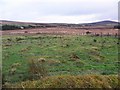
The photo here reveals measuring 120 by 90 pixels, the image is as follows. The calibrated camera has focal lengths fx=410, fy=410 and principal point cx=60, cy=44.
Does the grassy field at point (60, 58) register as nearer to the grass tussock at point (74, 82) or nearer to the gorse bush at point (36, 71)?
the gorse bush at point (36, 71)

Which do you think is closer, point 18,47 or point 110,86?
point 110,86

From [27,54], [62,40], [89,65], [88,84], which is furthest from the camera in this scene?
[62,40]

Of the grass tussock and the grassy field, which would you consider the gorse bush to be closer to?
the grassy field

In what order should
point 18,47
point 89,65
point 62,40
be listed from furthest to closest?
point 62,40
point 18,47
point 89,65

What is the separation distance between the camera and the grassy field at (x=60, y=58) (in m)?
18.4

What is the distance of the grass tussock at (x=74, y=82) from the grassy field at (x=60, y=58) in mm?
1370

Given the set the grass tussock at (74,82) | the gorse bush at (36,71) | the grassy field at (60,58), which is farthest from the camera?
the grassy field at (60,58)

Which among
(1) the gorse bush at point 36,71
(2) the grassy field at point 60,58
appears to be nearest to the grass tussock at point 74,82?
(1) the gorse bush at point 36,71

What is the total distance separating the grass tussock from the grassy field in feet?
4.49

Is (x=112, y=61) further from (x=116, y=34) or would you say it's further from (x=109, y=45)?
(x=116, y=34)

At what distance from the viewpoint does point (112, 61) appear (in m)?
21.7

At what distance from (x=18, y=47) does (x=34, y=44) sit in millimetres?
1893

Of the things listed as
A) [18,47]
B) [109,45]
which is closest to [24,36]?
[18,47]

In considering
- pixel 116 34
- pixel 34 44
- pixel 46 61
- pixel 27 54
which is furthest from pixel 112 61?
pixel 116 34
